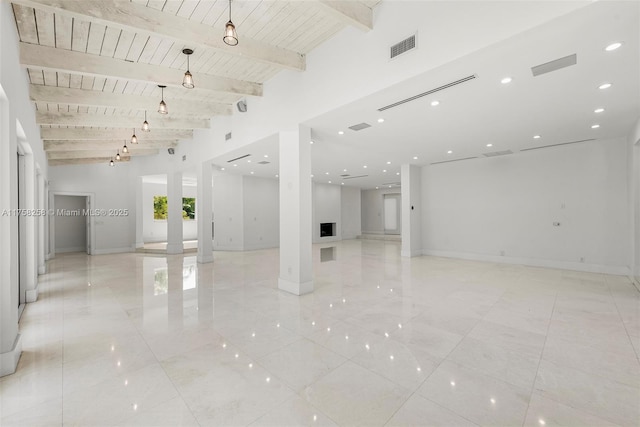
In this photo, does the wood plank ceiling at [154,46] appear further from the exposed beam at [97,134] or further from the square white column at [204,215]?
the square white column at [204,215]

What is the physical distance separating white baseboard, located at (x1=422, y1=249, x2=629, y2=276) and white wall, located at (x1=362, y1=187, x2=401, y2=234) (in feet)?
25.5

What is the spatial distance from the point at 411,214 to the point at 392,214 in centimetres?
785

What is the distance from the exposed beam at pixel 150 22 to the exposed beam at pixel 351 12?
56.3 inches

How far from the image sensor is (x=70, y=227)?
12.2 meters

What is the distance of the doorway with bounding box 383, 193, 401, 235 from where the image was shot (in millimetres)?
17525

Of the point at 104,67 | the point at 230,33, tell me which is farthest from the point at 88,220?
the point at 230,33

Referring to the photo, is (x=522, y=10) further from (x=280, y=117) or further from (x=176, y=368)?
(x=176, y=368)

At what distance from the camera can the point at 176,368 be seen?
2.73m

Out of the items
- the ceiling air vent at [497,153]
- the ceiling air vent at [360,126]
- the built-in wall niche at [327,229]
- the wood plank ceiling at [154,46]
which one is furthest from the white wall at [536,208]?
the wood plank ceiling at [154,46]

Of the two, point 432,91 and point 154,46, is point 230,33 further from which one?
point 432,91

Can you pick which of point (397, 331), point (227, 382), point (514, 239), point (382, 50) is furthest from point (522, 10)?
point (514, 239)

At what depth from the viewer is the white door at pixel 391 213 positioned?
17538mm

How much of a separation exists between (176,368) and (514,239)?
9176 millimetres

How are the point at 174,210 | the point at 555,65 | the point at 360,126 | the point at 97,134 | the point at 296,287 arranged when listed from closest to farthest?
1. the point at 555,65
2. the point at 296,287
3. the point at 360,126
4. the point at 97,134
5. the point at 174,210
